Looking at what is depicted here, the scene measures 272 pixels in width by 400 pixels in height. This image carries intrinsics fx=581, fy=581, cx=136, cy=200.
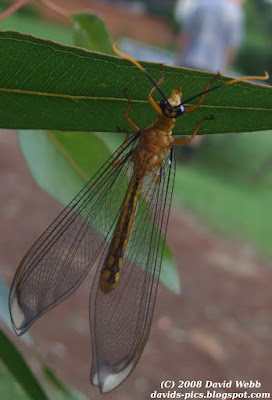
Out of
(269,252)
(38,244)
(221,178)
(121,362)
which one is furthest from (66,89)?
(221,178)

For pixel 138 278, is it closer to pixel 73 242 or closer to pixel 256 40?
pixel 73 242

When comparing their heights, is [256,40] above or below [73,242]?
above

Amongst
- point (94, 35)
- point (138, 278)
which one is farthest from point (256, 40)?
point (138, 278)

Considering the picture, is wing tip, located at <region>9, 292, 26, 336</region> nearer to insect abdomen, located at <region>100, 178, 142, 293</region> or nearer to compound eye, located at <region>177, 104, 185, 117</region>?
insect abdomen, located at <region>100, 178, 142, 293</region>

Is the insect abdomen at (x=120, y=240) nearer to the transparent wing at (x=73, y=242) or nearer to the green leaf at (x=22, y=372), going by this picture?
the transparent wing at (x=73, y=242)

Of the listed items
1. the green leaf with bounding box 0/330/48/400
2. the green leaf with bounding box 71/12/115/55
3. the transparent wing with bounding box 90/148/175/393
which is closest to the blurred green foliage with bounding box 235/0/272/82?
the green leaf with bounding box 71/12/115/55

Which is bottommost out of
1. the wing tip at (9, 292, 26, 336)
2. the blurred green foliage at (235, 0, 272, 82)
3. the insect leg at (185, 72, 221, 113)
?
the wing tip at (9, 292, 26, 336)
